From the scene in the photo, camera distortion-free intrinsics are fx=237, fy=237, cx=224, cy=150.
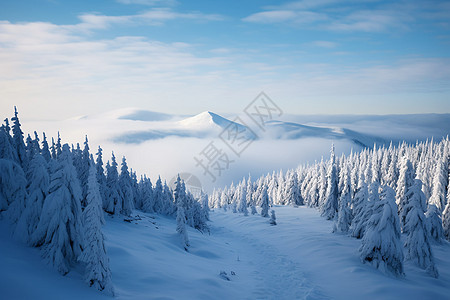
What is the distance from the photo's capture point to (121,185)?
40.6m

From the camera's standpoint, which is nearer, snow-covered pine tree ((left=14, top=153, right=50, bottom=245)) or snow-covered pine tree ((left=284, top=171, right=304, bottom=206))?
snow-covered pine tree ((left=14, top=153, right=50, bottom=245))

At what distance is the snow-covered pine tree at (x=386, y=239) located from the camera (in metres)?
20.3

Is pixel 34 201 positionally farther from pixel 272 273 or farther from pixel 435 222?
pixel 435 222

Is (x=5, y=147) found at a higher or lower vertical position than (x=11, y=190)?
higher

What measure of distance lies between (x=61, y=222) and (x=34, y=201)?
2.58m

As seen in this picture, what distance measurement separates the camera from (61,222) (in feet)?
38.6

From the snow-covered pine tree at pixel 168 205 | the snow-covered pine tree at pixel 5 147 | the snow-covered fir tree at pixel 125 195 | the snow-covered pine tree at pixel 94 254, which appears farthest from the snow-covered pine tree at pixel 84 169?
the snow-covered pine tree at pixel 94 254

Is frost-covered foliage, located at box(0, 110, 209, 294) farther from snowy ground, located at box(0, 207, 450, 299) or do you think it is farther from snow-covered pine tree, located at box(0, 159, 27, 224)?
snowy ground, located at box(0, 207, 450, 299)

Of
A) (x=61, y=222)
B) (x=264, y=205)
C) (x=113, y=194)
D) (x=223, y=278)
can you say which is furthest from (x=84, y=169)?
(x=264, y=205)

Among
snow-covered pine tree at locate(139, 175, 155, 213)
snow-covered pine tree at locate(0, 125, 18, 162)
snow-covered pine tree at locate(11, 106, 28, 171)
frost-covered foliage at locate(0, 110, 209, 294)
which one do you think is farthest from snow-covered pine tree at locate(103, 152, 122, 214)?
frost-covered foliage at locate(0, 110, 209, 294)

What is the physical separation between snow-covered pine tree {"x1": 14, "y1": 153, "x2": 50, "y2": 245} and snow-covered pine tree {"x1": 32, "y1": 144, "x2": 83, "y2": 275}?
74 cm

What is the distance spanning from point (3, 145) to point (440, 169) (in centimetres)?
6882

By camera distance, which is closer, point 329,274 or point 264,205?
point 329,274

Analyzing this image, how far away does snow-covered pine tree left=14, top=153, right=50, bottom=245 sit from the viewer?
481 inches
